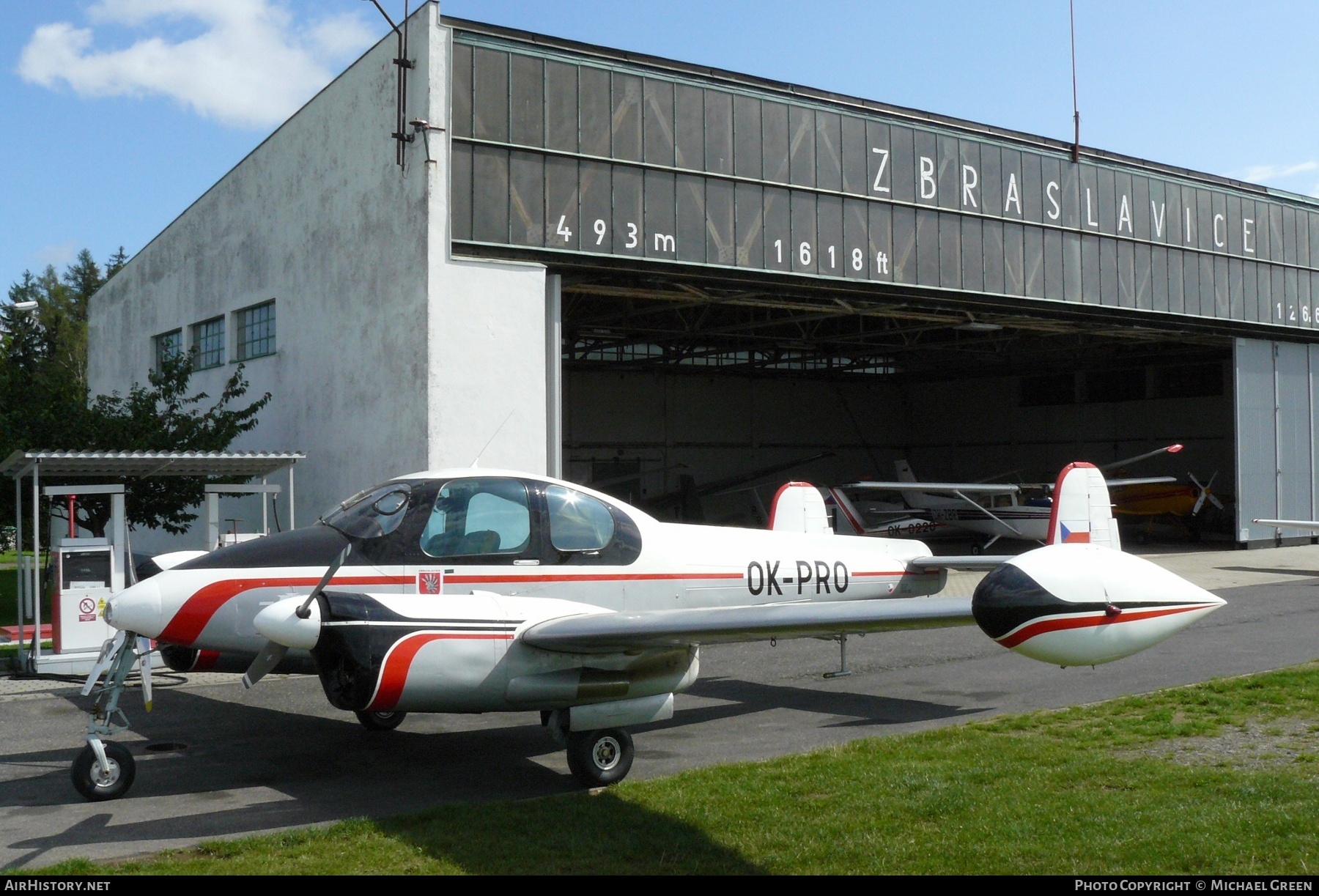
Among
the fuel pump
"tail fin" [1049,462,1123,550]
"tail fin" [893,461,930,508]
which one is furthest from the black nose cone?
"tail fin" [893,461,930,508]

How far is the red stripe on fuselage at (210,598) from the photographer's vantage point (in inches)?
299

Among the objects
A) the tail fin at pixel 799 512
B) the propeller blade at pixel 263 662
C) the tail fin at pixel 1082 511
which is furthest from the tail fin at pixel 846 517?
the propeller blade at pixel 263 662

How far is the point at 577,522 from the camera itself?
28.7ft

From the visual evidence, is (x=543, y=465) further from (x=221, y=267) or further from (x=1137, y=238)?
(x=1137, y=238)

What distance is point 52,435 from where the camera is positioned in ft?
63.4

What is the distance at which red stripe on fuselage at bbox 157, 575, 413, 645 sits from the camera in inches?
299

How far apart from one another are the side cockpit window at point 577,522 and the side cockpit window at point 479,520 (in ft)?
0.77

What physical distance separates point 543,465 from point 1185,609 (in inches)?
532

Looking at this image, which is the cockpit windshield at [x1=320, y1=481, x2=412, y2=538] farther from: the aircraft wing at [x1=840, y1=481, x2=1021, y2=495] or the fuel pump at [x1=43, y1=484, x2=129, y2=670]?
the aircraft wing at [x1=840, y1=481, x2=1021, y2=495]

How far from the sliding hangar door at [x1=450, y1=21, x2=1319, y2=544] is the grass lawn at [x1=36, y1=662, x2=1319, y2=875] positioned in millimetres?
12359

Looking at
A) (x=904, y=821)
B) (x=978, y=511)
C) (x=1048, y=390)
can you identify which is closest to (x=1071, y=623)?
(x=904, y=821)

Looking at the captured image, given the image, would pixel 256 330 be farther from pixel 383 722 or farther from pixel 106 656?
pixel 106 656

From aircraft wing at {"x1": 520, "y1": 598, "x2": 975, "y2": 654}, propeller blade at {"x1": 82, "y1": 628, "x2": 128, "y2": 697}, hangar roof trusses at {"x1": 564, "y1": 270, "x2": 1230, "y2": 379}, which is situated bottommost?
propeller blade at {"x1": 82, "y1": 628, "x2": 128, "y2": 697}

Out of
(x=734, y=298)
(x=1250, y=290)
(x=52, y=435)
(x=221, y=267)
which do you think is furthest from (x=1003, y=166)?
(x=52, y=435)
